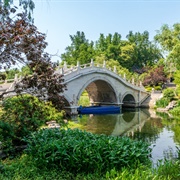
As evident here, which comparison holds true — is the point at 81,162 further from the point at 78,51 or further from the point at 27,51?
the point at 78,51

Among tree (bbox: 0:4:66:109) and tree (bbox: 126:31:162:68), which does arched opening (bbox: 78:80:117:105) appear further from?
tree (bbox: 126:31:162:68)

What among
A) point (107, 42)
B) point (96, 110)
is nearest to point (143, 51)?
point (107, 42)

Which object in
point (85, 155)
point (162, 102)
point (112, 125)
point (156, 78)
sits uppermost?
point (156, 78)

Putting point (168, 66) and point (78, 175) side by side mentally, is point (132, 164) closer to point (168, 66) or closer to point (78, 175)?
point (78, 175)

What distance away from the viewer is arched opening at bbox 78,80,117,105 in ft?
79.7

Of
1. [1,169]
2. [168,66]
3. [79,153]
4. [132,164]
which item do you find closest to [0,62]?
[1,169]

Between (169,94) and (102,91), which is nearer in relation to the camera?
(169,94)

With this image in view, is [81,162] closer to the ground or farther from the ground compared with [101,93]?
closer to the ground

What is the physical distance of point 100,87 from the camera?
2527cm

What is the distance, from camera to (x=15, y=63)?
16.8 ft

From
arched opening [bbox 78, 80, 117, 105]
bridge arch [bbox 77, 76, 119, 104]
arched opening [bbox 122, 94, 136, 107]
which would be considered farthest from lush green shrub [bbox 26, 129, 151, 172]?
arched opening [bbox 122, 94, 136, 107]

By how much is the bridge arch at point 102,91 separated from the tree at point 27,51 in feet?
53.5

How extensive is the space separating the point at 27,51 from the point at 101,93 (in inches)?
827

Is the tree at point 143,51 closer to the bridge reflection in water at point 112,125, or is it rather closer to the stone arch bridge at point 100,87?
the stone arch bridge at point 100,87
